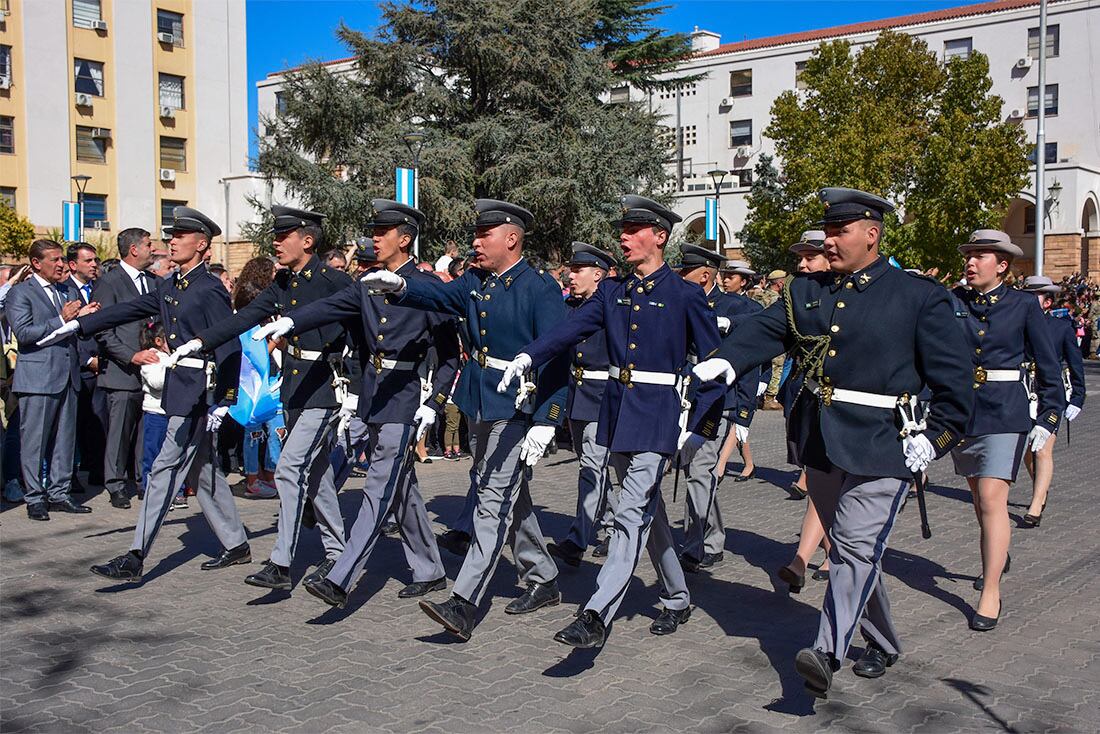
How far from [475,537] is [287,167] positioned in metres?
30.8

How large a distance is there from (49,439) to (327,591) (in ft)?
17.1

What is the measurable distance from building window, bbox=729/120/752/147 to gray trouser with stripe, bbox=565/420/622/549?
5909 centimetres

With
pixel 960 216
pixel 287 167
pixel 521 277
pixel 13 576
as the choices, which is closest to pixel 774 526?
pixel 521 277

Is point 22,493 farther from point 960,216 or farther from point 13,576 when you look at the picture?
point 960,216

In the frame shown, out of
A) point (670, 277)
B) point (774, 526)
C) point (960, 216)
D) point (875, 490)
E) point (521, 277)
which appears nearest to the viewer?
point (875, 490)

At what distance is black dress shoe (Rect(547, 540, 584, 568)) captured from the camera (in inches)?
315

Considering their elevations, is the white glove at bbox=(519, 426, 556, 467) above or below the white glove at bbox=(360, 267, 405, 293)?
below

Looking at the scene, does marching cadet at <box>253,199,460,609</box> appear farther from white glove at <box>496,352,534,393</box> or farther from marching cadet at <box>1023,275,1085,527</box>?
marching cadet at <box>1023,275,1085,527</box>

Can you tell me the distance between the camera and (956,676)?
5723mm

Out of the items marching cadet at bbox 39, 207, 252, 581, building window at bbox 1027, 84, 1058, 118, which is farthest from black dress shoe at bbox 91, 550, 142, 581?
building window at bbox 1027, 84, 1058, 118

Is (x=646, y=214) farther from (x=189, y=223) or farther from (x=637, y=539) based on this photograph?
(x=189, y=223)

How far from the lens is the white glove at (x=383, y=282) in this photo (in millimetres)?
6105

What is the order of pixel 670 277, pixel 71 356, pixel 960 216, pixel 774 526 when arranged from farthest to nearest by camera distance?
pixel 960 216
pixel 71 356
pixel 774 526
pixel 670 277

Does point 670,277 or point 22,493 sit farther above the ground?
point 670,277
